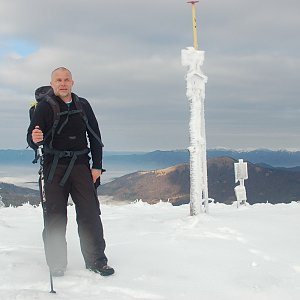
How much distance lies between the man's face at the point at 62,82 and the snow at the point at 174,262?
2141 millimetres

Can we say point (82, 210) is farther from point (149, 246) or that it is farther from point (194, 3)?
point (194, 3)

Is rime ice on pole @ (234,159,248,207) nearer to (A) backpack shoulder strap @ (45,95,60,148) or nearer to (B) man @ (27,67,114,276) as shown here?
(B) man @ (27,67,114,276)

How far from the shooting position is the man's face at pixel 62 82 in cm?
492

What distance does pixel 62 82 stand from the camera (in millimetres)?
4918

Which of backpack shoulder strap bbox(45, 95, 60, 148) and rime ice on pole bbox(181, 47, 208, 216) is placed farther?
rime ice on pole bbox(181, 47, 208, 216)

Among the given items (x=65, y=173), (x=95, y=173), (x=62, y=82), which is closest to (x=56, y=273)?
(x=65, y=173)

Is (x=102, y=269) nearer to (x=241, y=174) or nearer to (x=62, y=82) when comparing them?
(x=62, y=82)

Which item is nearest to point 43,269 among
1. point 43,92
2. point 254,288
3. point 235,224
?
point 43,92

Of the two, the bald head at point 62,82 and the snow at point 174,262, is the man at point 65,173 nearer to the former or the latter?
the bald head at point 62,82

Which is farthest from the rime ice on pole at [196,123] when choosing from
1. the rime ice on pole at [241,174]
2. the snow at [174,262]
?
the rime ice on pole at [241,174]

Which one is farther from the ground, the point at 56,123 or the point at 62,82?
the point at 62,82

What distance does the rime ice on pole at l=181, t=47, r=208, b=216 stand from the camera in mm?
9992

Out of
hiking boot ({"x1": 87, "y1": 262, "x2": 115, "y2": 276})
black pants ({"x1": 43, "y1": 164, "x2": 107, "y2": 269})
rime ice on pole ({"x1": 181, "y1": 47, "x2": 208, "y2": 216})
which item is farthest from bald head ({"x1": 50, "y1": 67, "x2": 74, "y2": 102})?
rime ice on pole ({"x1": 181, "y1": 47, "x2": 208, "y2": 216})

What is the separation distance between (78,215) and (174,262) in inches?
57.9
